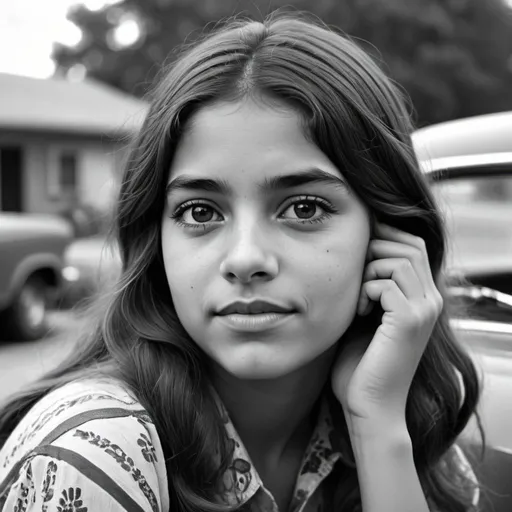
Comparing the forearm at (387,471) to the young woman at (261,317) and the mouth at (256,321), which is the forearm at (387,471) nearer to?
the young woman at (261,317)

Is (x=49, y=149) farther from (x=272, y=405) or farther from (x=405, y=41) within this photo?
(x=272, y=405)

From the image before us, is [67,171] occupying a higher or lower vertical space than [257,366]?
lower

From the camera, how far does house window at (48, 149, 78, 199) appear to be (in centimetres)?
1962

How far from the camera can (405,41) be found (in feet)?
96.4

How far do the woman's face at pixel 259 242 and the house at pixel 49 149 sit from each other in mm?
17076

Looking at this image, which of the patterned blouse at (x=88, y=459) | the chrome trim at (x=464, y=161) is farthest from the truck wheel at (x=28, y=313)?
the patterned blouse at (x=88, y=459)

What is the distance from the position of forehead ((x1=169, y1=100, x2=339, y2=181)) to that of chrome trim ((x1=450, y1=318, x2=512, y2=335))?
0.84 metres

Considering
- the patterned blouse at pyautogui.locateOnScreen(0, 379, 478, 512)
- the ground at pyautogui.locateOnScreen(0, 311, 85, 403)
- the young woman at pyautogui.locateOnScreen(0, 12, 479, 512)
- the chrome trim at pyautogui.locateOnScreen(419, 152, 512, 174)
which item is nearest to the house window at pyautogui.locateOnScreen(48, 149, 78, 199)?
the ground at pyautogui.locateOnScreen(0, 311, 85, 403)

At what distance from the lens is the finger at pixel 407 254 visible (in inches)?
68.1

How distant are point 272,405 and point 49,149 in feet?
61.5

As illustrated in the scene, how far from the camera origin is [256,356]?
1479 mm

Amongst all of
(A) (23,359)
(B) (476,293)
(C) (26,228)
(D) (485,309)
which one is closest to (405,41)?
(C) (26,228)

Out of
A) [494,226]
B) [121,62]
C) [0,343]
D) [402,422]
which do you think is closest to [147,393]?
[402,422]

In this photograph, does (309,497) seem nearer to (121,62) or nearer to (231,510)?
(231,510)
